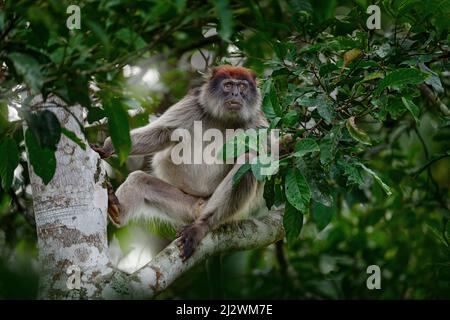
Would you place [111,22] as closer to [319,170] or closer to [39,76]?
[39,76]

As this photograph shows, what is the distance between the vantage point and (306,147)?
404cm

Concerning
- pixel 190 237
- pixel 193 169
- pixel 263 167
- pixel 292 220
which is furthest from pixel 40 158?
pixel 193 169

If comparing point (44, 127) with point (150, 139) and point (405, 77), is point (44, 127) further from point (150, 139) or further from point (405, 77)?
point (150, 139)

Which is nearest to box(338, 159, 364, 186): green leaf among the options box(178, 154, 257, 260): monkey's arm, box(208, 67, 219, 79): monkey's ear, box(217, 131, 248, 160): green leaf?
box(217, 131, 248, 160): green leaf

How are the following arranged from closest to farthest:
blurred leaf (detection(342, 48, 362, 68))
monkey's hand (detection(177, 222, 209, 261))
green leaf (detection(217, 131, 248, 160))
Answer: green leaf (detection(217, 131, 248, 160)), monkey's hand (detection(177, 222, 209, 261)), blurred leaf (detection(342, 48, 362, 68))

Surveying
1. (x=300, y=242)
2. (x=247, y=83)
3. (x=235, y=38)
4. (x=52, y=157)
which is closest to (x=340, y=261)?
(x=300, y=242)

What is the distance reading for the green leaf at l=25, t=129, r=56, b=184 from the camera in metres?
3.28

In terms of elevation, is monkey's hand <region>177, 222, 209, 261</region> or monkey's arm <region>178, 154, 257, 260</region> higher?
monkey's arm <region>178, 154, 257, 260</region>

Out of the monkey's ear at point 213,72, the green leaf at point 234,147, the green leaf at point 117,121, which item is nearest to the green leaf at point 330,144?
the green leaf at point 234,147

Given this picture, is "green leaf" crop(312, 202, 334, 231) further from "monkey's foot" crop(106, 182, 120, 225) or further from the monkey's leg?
"monkey's foot" crop(106, 182, 120, 225)

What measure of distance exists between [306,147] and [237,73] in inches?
96.6

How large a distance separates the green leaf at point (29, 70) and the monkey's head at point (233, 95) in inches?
143

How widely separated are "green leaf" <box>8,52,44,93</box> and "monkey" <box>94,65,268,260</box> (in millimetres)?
2929
